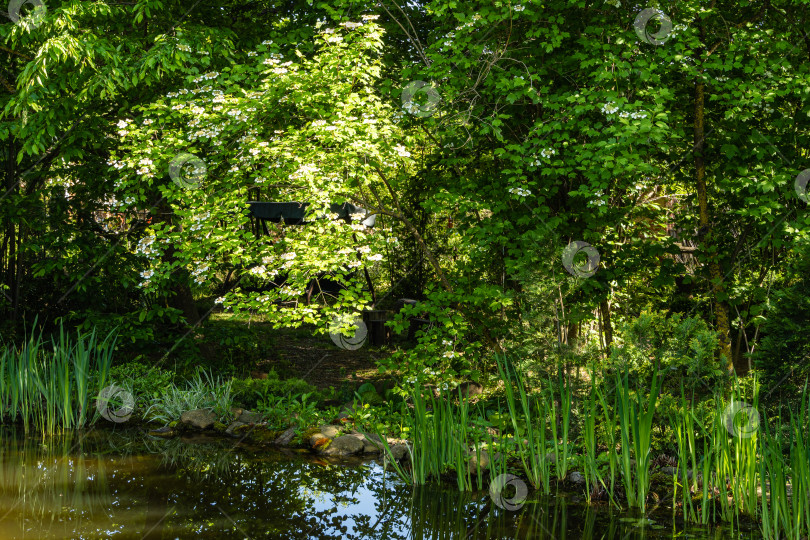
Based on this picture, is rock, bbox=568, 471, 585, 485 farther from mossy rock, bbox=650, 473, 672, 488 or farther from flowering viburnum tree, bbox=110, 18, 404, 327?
flowering viburnum tree, bbox=110, 18, 404, 327

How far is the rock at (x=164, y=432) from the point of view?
5.70 meters

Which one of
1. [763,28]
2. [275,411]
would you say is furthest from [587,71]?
[275,411]

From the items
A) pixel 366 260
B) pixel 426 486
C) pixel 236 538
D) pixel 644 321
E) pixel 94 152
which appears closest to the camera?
pixel 236 538

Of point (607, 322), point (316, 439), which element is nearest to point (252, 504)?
point (316, 439)

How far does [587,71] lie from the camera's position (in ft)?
18.2

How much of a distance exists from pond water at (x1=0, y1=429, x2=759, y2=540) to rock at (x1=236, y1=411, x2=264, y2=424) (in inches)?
28.1

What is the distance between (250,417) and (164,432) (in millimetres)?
703

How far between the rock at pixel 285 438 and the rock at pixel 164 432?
0.92 metres

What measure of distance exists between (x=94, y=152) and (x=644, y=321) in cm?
615

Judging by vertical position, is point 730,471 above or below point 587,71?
below

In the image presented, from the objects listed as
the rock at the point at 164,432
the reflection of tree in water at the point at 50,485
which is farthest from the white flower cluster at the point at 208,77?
the reflection of tree in water at the point at 50,485

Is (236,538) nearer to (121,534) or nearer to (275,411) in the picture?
(121,534)

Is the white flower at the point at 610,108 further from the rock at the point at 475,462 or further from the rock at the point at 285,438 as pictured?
the rock at the point at 285,438

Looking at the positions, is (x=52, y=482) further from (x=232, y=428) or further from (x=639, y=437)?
(x=639, y=437)
